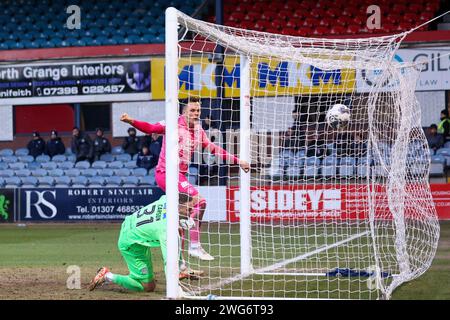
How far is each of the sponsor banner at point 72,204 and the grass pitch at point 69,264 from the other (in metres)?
1.93

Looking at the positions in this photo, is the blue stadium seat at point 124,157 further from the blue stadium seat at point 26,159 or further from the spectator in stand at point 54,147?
the blue stadium seat at point 26,159

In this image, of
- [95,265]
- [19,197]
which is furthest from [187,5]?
[95,265]

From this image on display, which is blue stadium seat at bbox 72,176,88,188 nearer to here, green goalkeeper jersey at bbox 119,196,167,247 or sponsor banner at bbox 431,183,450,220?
sponsor banner at bbox 431,183,450,220

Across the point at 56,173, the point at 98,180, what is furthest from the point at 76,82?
the point at 98,180

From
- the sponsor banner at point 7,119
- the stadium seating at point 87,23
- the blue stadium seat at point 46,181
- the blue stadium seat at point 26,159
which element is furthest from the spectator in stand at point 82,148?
the sponsor banner at point 7,119

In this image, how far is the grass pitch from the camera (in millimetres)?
9445

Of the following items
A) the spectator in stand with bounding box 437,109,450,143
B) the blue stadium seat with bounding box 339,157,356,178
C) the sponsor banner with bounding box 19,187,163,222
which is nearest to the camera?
the blue stadium seat with bounding box 339,157,356,178

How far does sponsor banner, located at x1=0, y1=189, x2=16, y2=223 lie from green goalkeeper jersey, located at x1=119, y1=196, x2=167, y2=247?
14.8m

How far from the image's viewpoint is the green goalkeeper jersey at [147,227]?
9.40 meters

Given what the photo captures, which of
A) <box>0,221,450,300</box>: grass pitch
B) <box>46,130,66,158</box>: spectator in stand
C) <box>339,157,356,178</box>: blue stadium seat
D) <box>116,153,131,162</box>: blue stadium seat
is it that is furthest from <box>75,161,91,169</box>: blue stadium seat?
<box>339,157,356,178</box>: blue stadium seat

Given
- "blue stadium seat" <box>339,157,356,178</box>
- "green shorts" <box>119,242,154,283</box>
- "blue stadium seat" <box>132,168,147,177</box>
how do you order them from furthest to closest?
"blue stadium seat" <box>132,168,147,177</box>, "blue stadium seat" <box>339,157,356,178</box>, "green shorts" <box>119,242,154,283</box>

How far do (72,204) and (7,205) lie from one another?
1.81 m

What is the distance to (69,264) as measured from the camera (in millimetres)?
12734
